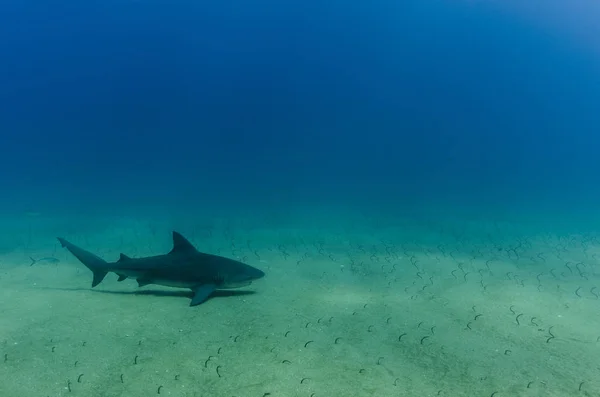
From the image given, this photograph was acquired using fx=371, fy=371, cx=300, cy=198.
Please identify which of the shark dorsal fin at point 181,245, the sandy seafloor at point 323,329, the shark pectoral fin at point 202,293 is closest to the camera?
the sandy seafloor at point 323,329

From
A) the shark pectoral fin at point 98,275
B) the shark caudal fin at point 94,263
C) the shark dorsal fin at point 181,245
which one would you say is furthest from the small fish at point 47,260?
the shark dorsal fin at point 181,245

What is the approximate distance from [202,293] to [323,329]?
2692mm

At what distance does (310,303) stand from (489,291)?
4250mm

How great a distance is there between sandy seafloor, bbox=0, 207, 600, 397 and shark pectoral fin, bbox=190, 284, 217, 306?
6.3 inches

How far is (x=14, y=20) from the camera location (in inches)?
5935

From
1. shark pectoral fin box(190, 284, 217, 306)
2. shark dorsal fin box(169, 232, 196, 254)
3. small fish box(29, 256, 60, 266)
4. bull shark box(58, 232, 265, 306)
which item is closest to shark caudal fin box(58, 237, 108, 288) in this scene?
bull shark box(58, 232, 265, 306)

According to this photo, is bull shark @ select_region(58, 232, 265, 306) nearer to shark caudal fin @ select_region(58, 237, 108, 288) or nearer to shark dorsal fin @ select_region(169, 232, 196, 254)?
shark caudal fin @ select_region(58, 237, 108, 288)

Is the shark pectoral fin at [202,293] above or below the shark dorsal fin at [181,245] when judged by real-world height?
below

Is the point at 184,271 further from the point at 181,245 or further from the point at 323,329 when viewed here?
the point at 323,329

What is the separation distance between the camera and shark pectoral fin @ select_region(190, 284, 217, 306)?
7.33m

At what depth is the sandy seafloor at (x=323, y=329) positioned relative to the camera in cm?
467

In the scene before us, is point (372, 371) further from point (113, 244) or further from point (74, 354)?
point (113, 244)

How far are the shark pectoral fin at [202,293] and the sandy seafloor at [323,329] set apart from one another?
161 mm

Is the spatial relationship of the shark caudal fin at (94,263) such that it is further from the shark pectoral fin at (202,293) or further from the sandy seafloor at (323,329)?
the shark pectoral fin at (202,293)
